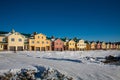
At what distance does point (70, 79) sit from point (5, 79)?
5.19 m

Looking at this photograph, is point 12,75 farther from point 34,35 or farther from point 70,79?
point 34,35

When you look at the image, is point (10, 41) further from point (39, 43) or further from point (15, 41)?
point (39, 43)

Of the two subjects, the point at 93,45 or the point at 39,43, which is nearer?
the point at 39,43

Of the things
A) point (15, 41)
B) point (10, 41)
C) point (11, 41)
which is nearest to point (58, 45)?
point (15, 41)

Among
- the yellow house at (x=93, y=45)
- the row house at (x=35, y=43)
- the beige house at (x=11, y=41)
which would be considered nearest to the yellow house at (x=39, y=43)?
the row house at (x=35, y=43)

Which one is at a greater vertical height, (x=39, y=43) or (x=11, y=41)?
(x=11, y=41)

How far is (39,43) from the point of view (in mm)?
71875

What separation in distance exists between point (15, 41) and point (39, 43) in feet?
41.2

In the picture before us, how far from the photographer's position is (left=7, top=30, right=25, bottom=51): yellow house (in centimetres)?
6059

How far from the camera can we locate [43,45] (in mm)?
73500

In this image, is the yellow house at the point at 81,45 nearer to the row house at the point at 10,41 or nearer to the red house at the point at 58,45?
the red house at the point at 58,45

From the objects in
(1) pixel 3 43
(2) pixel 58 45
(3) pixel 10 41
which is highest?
(3) pixel 10 41

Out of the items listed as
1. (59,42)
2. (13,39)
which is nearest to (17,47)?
(13,39)

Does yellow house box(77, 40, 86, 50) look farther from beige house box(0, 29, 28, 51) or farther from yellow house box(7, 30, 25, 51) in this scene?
beige house box(0, 29, 28, 51)
